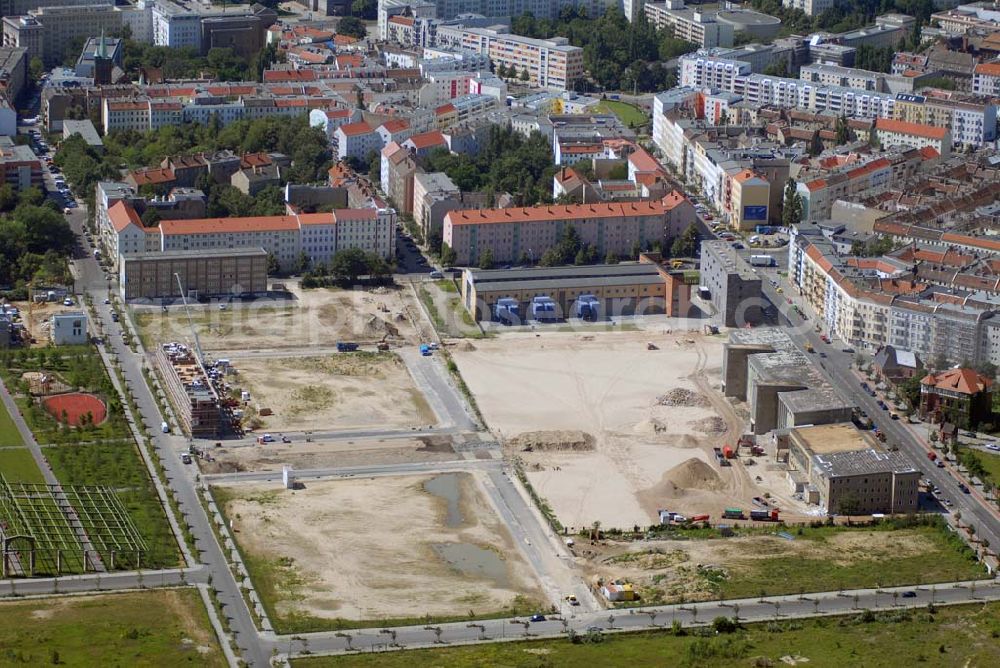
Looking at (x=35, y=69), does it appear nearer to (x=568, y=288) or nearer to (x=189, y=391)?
(x=568, y=288)

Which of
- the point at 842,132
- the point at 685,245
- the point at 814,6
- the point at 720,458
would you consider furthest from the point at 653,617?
the point at 814,6

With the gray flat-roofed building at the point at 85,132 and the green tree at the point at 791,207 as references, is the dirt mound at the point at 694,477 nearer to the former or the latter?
the green tree at the point at 791,207

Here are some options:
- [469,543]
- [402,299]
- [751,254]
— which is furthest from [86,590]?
[751,254]

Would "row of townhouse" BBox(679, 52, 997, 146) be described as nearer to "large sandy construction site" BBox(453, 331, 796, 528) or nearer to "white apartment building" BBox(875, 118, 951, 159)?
"white apartment building" BBox(875, 118, 951, 159)

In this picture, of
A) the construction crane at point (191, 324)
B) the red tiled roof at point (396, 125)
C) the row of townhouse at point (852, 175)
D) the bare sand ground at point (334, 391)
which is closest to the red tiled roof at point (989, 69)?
the row of townhouse at point (852, 175)

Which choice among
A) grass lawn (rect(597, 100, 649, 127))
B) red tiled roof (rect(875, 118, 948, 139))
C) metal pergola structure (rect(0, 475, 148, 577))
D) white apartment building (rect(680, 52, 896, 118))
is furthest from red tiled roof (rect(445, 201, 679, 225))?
metal pergola structure (rect(0, 475, 148, 577))

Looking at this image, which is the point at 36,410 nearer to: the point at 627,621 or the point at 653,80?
the point at 627,621
